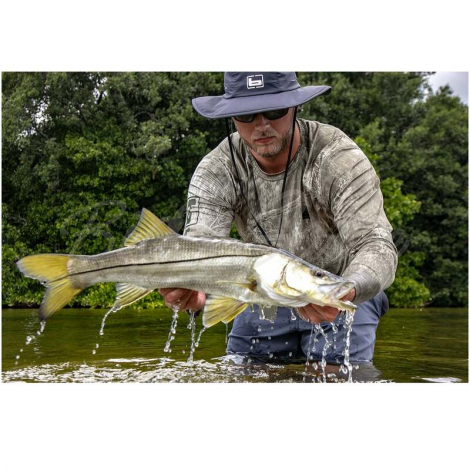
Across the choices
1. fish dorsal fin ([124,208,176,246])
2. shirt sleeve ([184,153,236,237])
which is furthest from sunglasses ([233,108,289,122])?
fish dorsal fin ([124,208,176,246])

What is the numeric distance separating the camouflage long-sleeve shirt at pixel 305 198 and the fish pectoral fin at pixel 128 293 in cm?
86

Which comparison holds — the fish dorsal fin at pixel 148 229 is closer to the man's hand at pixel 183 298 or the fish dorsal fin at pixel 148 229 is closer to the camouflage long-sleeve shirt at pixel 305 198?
the man's hand at pixel 183 298

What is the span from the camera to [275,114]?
4.32 metres

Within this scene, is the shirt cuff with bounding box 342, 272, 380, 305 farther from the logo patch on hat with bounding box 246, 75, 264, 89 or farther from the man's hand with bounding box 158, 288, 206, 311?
the logo patch on hat with bounding box 246, 75, 264, 89

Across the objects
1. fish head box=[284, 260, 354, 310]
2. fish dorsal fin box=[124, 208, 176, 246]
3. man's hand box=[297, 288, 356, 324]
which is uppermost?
fish dorsal fin box=[124, 208, 176, 246]

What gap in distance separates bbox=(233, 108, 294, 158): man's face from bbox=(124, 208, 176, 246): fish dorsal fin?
1096 millimetres

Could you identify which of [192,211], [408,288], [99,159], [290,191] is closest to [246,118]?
[290,191]

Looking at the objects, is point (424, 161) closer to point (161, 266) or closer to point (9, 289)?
point (9, 289)

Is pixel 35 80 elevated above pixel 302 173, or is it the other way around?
pixel 35 80

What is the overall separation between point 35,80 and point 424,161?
1520cm

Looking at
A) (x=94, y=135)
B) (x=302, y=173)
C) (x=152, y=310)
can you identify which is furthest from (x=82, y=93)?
(x=302, y=173)

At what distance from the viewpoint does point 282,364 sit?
5.65m

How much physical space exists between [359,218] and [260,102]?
1.01 m

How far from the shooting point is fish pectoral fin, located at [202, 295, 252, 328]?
142 inches
